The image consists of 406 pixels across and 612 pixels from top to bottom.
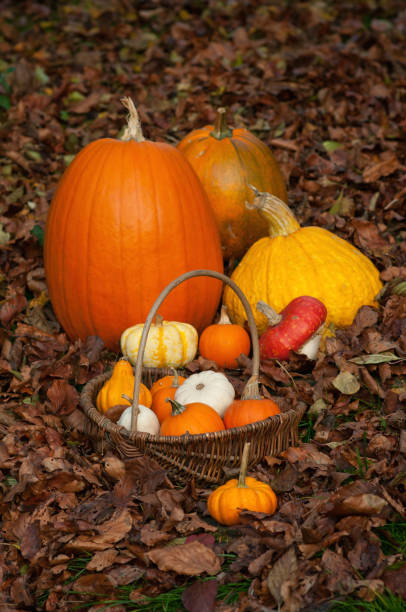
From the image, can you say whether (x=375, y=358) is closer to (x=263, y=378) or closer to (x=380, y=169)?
(x=263, y=378)

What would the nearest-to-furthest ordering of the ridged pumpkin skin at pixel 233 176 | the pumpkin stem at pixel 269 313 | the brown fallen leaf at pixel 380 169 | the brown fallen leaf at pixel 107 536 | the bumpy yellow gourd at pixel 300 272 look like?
the brown fallen leaf at pixel 107 536 → the pumpkin stem at pixel 269 313 → the bumpy yellow gourd at pixel 300 272 → the ridged pumpkin skin at pixel 233 176 → the brown fallen leaf at pixel 380 169

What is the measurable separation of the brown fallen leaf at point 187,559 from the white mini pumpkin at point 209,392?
0.65 meters

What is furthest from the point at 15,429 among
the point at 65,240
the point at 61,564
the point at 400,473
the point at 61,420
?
the point at 400,473

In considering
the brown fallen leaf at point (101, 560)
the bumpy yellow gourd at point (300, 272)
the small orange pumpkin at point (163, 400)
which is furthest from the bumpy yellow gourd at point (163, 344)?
the brown fallen leaf at point (101, 560)

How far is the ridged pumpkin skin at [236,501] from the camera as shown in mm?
2266

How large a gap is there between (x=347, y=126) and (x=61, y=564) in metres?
4.17

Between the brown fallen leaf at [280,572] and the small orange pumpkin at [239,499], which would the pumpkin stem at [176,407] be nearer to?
the small orange pumpkin at [239,499]

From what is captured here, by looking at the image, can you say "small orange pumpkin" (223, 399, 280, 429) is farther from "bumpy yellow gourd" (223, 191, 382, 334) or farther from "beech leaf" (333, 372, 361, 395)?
"bumpy yellow gourd" (223, 191, 382, 334)

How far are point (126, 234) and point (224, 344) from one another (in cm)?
70

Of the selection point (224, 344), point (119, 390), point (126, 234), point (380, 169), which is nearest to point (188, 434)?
point (119, 390)

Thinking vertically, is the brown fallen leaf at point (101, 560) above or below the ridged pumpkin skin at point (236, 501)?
below

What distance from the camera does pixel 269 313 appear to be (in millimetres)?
3154

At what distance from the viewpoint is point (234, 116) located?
5.54 m

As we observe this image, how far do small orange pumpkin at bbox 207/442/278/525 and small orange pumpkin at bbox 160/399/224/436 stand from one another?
266mm
